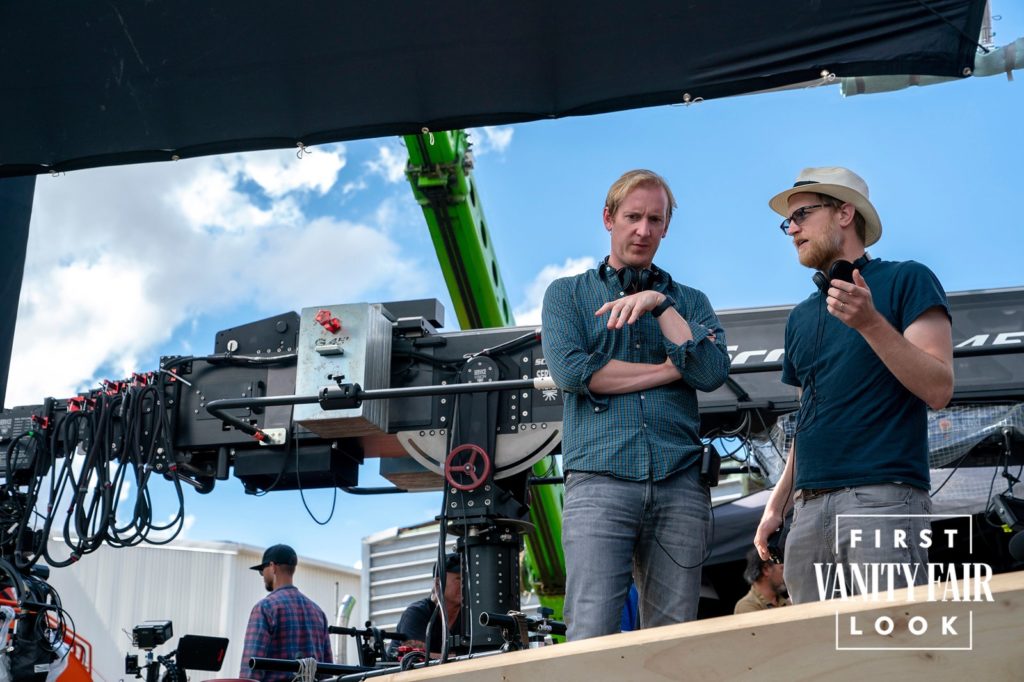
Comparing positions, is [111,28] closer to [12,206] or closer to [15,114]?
[15,114]

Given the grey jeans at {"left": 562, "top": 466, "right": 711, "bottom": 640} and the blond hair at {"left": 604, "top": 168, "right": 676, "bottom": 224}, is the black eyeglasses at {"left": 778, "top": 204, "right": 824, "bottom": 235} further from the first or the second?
the grey jeans at {"left": 562, "top": 466, "right": 711, "bottom": 640}

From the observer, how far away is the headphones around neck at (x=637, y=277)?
277cm

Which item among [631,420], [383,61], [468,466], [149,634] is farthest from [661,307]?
[149,634]

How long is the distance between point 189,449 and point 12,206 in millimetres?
1781

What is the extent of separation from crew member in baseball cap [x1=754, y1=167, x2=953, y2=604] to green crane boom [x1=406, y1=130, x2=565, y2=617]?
12.9 feet

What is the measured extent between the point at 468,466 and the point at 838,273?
2018mm

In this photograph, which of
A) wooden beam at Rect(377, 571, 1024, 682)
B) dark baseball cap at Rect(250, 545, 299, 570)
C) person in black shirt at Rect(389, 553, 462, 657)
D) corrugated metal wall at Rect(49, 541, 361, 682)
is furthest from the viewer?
corrugated metal wall at Rect(49, 541, 361, 682)

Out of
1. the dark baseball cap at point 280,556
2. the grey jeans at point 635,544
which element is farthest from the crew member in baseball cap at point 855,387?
the dark baseball cap at point 280,556

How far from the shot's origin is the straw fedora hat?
103 inches

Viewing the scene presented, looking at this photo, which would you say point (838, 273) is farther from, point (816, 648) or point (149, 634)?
point (149, 634)

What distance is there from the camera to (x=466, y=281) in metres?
7.04

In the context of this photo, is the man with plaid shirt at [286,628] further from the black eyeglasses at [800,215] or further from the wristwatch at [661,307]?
the black eyeglasses at [800,215]

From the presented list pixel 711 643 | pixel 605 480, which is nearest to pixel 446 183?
pixel 605 480

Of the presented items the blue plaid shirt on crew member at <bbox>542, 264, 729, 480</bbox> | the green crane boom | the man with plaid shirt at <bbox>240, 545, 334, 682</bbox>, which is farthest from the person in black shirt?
the blue plaid shirt on crew member at <bbox>542, 264, 729, 480</bbox>
